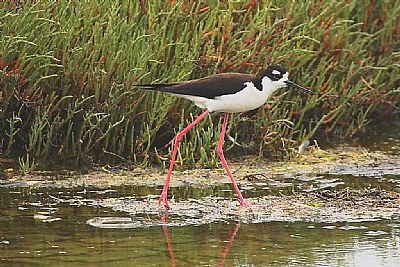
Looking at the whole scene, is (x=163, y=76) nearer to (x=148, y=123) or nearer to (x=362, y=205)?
(x=148, y=123)

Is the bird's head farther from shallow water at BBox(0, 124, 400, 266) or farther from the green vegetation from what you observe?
the green vegetation

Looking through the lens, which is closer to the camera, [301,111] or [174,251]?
[174,251]

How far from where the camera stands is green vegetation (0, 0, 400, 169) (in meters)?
8.08

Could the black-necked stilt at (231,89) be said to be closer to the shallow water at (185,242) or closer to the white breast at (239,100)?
the white breast at (239,100)

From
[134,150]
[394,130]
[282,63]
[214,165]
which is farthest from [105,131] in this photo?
[394,130]

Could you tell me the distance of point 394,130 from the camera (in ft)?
33.5

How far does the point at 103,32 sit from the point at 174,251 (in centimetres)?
337

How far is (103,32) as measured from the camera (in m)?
8.83

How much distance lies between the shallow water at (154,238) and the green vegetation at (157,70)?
0.80 meters

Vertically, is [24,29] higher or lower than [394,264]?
higher

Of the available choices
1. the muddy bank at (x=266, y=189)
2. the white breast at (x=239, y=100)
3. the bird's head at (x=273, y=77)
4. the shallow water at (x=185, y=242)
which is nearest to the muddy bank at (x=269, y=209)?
the muddy bank at (x=266, y=189)

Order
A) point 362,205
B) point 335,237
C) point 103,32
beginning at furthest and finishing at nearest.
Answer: point 103,32, point 362,205, point 335,237

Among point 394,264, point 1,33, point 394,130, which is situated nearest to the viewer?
point 394,264

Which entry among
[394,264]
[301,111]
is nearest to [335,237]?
[394,264]
